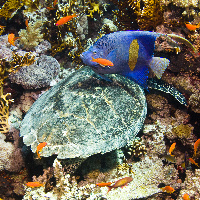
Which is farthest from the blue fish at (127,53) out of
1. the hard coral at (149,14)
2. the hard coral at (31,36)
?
the hard coral at (31,36)

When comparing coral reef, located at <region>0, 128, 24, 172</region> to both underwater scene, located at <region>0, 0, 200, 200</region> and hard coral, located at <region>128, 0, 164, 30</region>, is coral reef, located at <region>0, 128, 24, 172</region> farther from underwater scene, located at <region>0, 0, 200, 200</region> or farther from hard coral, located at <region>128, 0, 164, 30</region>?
hard coral, located at <region>128, 0, 164, 30</region>

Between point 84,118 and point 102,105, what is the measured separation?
39 cm

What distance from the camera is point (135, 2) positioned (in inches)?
164

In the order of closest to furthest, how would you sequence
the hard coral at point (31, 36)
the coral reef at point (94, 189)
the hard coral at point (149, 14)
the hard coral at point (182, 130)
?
the coral reef at point (94, 189), the hard coral at point (182, 130), the hard coral at point (149, 14), the hard coral at point (31, 36)

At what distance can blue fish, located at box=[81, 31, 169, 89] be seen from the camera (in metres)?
2.54

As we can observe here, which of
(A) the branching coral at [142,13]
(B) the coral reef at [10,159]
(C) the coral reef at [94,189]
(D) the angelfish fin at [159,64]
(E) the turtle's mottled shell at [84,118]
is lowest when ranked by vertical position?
(C) the coral reef at [94,189]

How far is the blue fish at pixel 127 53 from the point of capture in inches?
100.0

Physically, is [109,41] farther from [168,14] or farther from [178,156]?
[178,156]

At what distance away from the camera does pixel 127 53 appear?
268 cm

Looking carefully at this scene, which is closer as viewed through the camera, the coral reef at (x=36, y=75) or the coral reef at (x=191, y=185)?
the coral reef at (x=191, y=185)

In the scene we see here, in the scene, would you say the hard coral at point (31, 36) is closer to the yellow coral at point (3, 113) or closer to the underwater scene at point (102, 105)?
the underwater scene at point (102, 105)

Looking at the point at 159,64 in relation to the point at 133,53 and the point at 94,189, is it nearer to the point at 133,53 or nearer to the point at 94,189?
the point at 133,53

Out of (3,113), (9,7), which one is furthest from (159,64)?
(9,7)

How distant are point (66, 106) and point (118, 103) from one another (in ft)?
2.98
